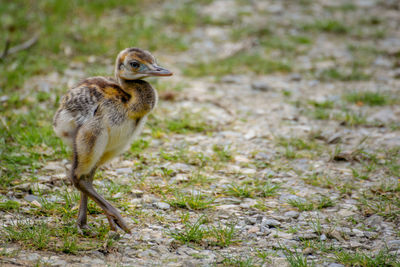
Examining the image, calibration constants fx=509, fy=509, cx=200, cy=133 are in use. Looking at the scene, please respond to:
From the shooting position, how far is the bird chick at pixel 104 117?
4071mm

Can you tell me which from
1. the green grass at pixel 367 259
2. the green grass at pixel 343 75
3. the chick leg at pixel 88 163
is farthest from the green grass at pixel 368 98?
the chick leg at pixel 88 163

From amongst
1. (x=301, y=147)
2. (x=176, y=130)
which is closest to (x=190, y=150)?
(x=176, y=130)

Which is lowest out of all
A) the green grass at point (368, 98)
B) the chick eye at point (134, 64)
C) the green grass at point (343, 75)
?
the green grass at point (368, 98)

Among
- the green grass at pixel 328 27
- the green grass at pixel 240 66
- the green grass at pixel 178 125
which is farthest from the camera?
the green grass at pixel 328 27

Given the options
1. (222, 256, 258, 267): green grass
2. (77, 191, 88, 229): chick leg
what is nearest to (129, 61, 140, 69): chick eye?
(77, 191, 88, 229): chick leg

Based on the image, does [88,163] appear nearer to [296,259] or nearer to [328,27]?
[296,259]

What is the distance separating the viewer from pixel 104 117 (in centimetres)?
412

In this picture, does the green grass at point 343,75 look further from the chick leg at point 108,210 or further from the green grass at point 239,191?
the chick leg at point 108,210

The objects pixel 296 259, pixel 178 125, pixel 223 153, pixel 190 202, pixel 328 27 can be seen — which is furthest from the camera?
pixel 328 27

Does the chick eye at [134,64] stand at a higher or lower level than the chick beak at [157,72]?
higher

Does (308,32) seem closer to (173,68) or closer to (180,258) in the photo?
(173,68)

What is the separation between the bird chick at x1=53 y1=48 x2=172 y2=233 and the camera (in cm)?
407

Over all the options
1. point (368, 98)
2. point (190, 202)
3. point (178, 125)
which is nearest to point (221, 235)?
point (190, 202)

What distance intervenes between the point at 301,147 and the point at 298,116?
91cm
